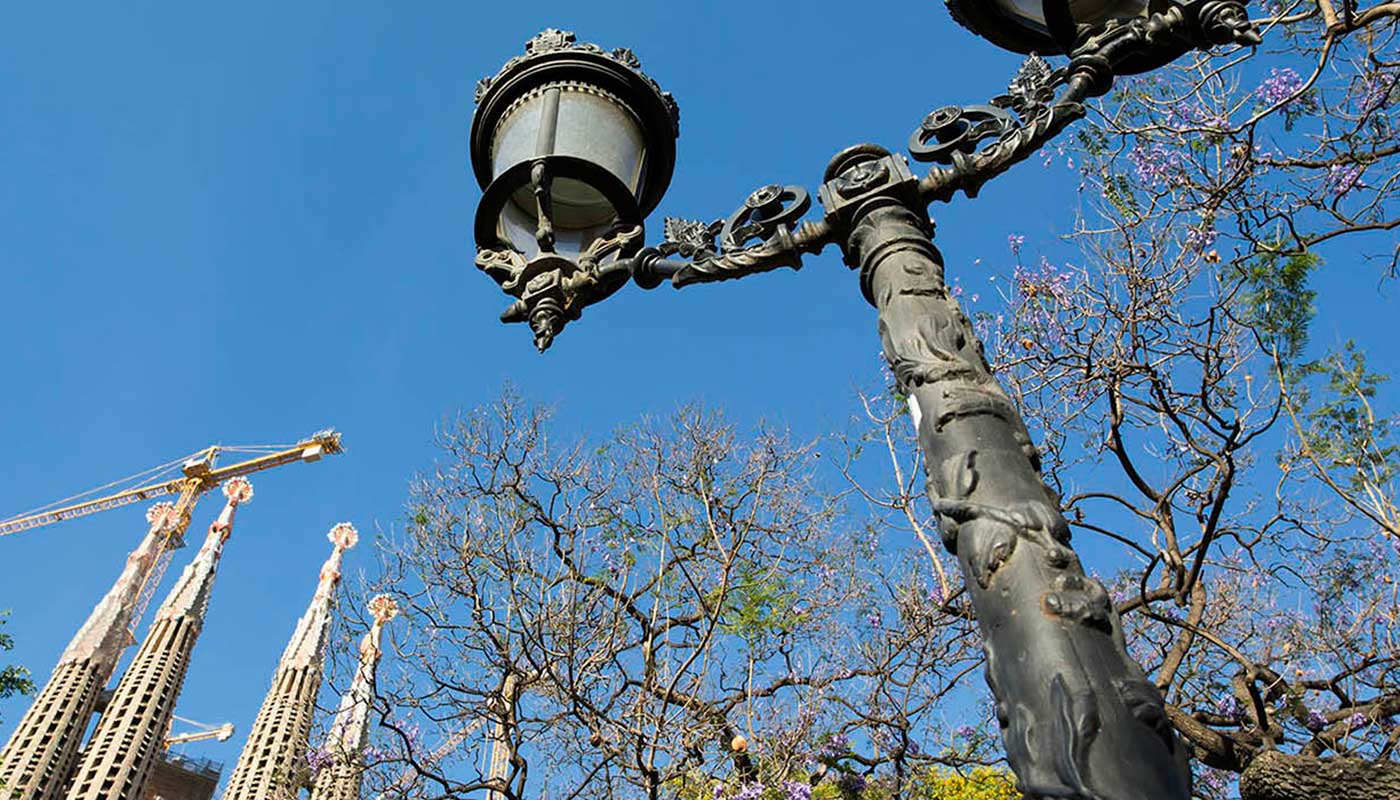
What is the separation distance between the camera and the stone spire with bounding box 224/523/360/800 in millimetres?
36938

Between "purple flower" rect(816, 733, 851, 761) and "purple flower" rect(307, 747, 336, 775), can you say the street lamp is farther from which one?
"purple flower" rect(307, 747, 336, 775)

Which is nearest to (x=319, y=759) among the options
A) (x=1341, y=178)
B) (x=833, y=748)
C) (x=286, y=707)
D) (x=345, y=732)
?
(x=345, y=732)

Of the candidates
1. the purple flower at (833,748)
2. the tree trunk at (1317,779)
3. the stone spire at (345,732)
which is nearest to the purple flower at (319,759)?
the stone spire at (345,732)

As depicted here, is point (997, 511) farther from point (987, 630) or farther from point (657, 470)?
point (657, 470)

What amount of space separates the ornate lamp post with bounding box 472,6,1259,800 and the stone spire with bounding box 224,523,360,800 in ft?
113

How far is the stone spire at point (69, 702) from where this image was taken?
31.5 metres

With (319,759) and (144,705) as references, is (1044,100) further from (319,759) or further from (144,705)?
(144,705)

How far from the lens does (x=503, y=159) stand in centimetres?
340

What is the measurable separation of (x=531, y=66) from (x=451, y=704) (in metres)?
7.27

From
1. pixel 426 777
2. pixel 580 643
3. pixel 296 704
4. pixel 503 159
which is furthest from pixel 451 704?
pixel 296 704

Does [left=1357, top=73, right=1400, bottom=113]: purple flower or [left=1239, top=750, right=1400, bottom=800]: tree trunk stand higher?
[left=1357, top=73, right=1400, bottom=113]: purple flower

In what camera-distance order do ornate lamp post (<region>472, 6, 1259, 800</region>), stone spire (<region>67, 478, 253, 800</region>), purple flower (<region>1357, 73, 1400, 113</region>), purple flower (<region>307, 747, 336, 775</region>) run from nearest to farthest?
ornate lamp post (<region>472, 6, 1259, 800</region>), purple flower (<region>1357, 73, 1400, 113</region>), purple flower (<region>307, 747, 336, 775</region>), stone spire (<region>67, 478, 253, 800</region>)

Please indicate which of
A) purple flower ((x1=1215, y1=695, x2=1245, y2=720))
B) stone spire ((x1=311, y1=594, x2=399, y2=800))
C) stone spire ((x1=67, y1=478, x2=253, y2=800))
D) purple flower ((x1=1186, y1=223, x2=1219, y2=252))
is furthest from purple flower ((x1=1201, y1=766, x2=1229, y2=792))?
stone spire ((x1=67, y1=478, x2=253, y2=800))

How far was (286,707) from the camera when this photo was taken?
1563 inches
